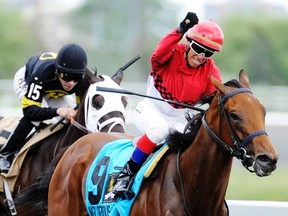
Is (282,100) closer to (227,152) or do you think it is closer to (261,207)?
(261,207)

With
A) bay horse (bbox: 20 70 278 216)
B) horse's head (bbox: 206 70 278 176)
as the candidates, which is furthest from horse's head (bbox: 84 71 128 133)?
horse's head (bbox: 206 70 278 176)

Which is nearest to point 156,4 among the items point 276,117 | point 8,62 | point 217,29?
point 8,62

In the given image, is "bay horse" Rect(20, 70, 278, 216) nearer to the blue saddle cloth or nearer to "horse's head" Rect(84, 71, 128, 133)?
the blue saddle cloth

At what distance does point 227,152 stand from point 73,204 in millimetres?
1727

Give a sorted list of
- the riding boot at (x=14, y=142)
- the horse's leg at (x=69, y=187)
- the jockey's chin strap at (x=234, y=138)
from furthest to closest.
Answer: the riding boot at (x=14, y=142) → the horse's leg at (x=69, y=187) → the jockey's chin strap at (x=234, y=138)

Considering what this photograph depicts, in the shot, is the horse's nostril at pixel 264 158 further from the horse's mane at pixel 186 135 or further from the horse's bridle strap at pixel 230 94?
the horse's mane at pixel 186 135

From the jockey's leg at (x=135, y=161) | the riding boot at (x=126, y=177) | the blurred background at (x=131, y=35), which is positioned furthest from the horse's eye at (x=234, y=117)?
the blurred background at (x=131, y=35)

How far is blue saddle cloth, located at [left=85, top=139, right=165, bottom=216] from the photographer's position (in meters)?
6.13

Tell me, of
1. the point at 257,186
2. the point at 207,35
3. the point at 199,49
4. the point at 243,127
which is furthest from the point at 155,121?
the point at 257,186

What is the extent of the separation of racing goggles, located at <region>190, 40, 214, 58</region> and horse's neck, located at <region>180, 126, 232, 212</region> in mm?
562

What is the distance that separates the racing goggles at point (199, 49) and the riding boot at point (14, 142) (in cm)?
254

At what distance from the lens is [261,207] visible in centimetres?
786

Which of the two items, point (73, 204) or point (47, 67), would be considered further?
point (47, 67)

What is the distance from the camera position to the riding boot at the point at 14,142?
7996mm
